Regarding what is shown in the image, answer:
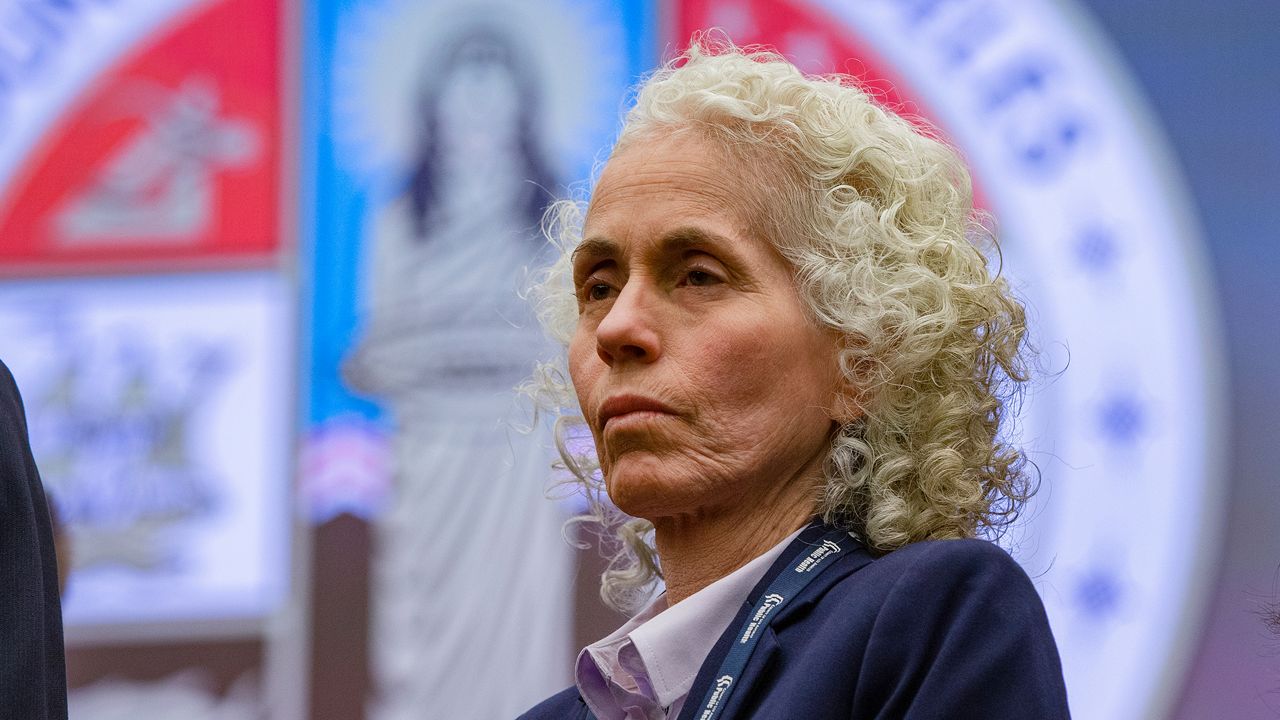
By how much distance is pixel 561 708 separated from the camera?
193 cm

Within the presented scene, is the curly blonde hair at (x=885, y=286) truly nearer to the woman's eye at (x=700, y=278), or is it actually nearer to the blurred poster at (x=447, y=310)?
the woman's eye at (x=700, y=278)

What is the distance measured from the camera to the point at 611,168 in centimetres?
190

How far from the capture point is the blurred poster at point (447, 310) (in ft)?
11.7

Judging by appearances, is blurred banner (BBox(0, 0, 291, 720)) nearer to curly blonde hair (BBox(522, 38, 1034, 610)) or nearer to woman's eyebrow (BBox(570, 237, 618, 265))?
woman's eyebrow (BBox(570, 237, 618, 265))

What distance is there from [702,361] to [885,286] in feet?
0.78

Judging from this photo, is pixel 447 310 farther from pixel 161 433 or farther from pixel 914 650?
pixel 914 650

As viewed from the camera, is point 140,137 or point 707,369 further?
point 140,137

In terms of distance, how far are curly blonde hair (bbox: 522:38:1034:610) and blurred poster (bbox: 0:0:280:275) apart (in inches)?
87.4

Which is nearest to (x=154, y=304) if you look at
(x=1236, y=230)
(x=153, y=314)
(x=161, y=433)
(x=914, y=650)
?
(x=153, y=314)

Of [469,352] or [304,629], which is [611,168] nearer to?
[469,352]

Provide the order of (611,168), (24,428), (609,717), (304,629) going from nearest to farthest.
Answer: (24,428)
(609,717)
(611,168)
(304,629)

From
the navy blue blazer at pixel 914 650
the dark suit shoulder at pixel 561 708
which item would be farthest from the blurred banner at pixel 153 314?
the navy blue blazer at pixel 914 650

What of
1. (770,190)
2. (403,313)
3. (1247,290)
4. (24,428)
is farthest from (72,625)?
(1247,290)

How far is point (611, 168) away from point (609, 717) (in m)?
0.67
